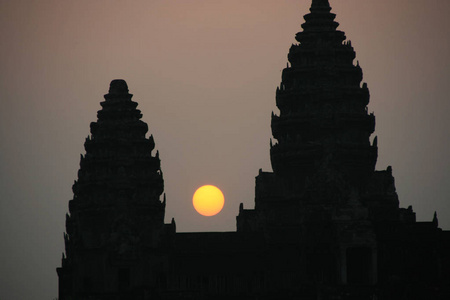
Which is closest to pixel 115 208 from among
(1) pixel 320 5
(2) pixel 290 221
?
(2) pixel 290 221

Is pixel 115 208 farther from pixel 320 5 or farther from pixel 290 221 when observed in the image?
pixel 320 5

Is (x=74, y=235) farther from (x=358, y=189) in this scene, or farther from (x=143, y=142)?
(x=358, y=189)

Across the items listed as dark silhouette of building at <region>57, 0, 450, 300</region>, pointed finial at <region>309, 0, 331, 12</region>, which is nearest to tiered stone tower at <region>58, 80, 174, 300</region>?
dark silhouette of building at <region>57, 0, 450, 300</region>

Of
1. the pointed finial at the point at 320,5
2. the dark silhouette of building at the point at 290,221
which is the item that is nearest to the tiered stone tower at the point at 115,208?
the dark silhouette of building at the point at 290,221

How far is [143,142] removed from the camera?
549 ft

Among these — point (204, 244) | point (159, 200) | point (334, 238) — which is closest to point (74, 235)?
point (159, 200)

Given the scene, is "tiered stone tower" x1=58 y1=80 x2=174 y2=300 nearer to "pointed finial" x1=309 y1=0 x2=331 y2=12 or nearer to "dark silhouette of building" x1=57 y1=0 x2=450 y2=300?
"dark silhouette of building" x1=57 y1=0 x2=450 y2=300

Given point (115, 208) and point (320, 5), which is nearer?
point (115, 208)

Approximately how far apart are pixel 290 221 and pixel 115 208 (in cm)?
1711

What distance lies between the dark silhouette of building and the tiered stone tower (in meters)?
0.13

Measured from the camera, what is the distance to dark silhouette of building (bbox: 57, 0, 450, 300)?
436ft

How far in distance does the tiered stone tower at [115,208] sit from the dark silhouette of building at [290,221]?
13 centimetres

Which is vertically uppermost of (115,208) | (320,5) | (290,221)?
(320,5)

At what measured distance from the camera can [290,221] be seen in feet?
492
